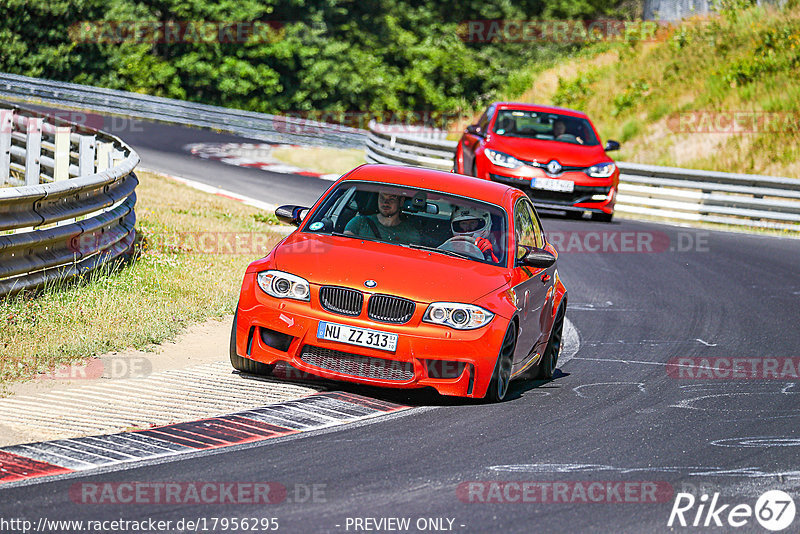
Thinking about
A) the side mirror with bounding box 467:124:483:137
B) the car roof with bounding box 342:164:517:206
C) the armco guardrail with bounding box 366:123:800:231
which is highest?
the car roof with bounding box 342:164:517:206

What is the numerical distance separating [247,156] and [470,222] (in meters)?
21.1

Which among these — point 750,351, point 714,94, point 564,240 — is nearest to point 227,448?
point 750,351

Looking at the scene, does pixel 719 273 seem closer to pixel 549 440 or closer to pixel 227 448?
pixel 549 440

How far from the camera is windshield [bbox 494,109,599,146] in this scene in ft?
62.5

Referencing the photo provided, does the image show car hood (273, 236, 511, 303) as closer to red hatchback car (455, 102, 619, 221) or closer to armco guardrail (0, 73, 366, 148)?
red hatchback car (455, 102, 619, 221)

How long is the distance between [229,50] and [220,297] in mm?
38709

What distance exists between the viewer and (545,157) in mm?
18250

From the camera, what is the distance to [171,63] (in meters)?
47.8

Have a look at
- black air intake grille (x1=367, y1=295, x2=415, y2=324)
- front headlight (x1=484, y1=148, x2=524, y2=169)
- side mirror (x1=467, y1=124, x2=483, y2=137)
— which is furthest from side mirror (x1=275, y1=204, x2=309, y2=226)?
side mirror (x1=467, y1=124, x2=483, y2=137)

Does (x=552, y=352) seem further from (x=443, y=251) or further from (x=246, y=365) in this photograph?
(x=246, y=365)

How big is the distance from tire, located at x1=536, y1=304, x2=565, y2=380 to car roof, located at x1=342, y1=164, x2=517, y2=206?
1.09 m
